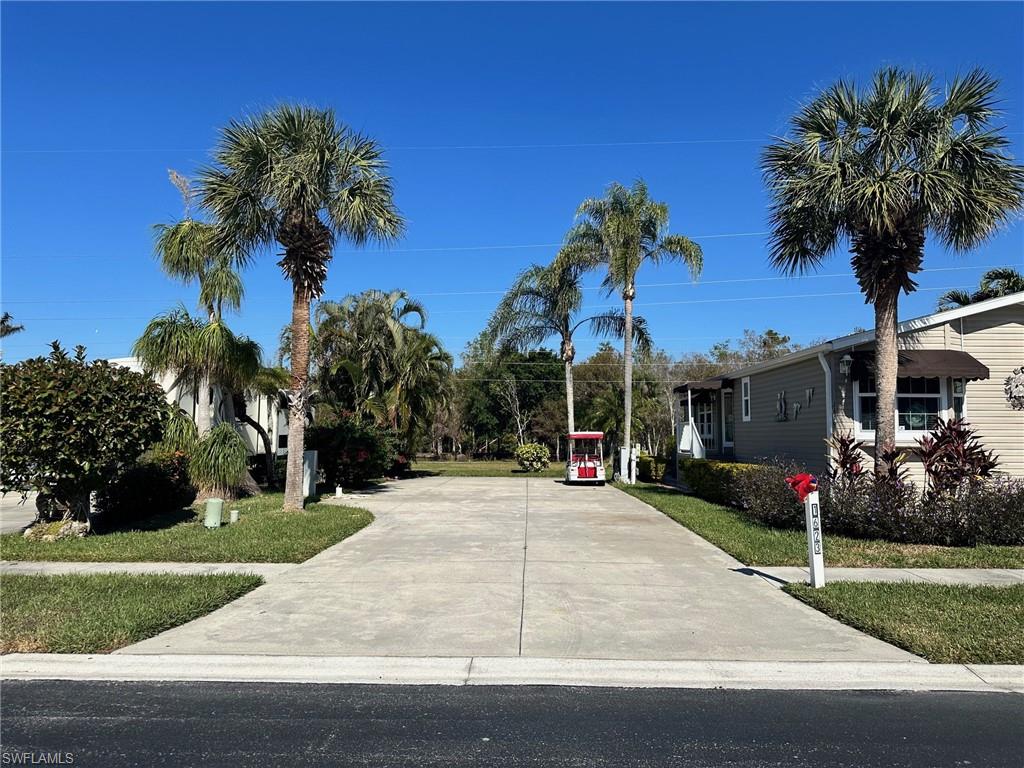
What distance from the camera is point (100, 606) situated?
7.33 m

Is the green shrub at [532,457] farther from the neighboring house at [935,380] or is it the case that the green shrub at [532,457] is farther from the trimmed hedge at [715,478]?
the neighboring house at [935,380]

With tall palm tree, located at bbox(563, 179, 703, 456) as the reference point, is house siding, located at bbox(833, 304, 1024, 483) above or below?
below

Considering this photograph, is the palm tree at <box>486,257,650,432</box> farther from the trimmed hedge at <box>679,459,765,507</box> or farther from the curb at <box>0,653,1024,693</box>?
the curb at <box>0,653,1024,693</box>

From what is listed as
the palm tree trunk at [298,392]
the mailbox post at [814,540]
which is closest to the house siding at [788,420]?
the mailbox post at [814,540]

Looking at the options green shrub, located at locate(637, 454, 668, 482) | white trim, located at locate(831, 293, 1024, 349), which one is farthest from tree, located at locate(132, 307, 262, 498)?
green shrub, located at locate(637, 454, 668, 482)

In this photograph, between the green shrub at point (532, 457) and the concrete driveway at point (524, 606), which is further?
the green shrub at point (532, 457)

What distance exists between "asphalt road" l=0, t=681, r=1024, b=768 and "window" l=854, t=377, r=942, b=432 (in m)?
11.2

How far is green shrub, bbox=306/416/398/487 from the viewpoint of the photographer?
21750 millimetres

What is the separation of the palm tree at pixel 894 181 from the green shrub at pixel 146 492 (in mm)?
13747

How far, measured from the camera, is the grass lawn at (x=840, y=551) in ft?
32.6

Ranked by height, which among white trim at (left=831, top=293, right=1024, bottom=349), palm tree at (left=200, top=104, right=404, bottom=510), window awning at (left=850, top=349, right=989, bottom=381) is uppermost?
palm tree at (left=200, top=104, right=404, bottom=510)

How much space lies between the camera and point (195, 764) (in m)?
4.16

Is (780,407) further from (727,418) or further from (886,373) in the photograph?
(886,373)

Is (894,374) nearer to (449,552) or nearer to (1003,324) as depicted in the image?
(1003,324)
